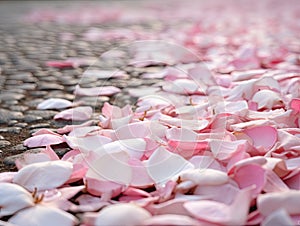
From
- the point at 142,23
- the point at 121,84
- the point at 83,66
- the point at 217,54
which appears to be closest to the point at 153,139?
the point at 121,84

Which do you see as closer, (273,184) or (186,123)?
(273,184)

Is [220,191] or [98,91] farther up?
[220,191]

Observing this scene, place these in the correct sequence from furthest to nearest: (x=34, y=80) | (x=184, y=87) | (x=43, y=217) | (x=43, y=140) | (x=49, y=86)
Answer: (x=34, y=80) → (x=49, y=86) → (x=184, y=87) → (x=43, y=140) → (x=43, y=217)

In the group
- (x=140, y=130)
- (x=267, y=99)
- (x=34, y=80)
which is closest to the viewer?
(x=140, y=130)

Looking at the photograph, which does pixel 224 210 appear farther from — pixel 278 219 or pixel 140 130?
pixel 140 130

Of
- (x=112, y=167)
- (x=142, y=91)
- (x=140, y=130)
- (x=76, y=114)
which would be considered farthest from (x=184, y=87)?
(x=112, y=167)

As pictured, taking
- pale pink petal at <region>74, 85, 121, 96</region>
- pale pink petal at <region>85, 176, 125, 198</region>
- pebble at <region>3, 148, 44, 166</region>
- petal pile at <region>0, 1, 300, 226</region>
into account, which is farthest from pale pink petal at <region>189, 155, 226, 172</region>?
pale pink petal at <region>74, 85, 121, 96</region>

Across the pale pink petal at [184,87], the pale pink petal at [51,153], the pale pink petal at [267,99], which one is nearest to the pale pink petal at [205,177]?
the pale pink petal at [51,153]

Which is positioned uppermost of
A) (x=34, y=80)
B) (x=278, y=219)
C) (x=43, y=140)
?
(x=278, y=219)
